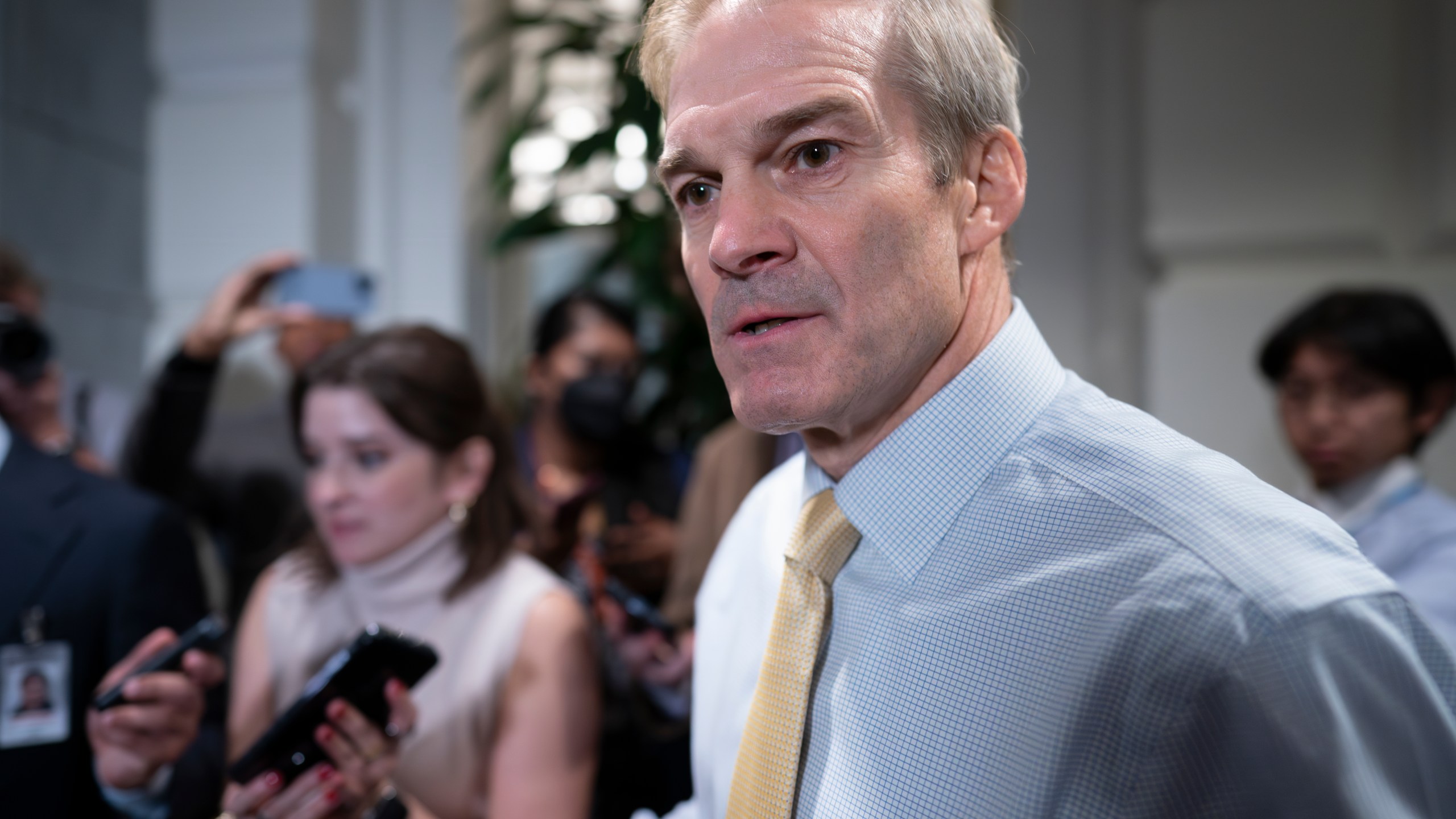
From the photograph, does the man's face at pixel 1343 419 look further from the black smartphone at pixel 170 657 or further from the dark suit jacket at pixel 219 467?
the dark suit jacket at pixel 219 467

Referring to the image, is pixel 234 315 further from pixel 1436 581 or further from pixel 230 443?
pixel 1436 581

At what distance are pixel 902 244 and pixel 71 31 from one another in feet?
11.1

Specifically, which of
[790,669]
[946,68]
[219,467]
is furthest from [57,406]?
[946,68]

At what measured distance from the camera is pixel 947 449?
85 centimetres

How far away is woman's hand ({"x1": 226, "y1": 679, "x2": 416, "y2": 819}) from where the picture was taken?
49.9 inches

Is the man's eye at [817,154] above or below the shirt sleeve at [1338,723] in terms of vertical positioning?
above

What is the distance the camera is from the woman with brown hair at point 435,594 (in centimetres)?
160

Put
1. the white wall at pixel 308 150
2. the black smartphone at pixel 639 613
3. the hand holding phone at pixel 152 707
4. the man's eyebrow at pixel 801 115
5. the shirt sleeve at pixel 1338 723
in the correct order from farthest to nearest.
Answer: the white wall at pixel 308 150
the black smartphone at pixel 639 613
the hand holding phone at pixel 152 707
the man's eyebrow at pixel 801 115
the shirt sleeve at pixel 1338 723

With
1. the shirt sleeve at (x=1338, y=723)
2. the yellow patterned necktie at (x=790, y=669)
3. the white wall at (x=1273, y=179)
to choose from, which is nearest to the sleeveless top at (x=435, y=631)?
the yellow patterned necktie at (x=790, y=669)

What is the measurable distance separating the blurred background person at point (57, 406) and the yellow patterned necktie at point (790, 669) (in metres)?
1.42

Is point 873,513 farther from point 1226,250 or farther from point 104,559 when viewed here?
point 1226,250

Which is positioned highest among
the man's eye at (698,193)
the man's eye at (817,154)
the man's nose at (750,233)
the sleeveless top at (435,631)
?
the man's eye at (817,154)

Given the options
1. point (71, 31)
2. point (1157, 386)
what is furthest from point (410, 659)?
point (71, 31)

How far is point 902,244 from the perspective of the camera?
0.82 meters
